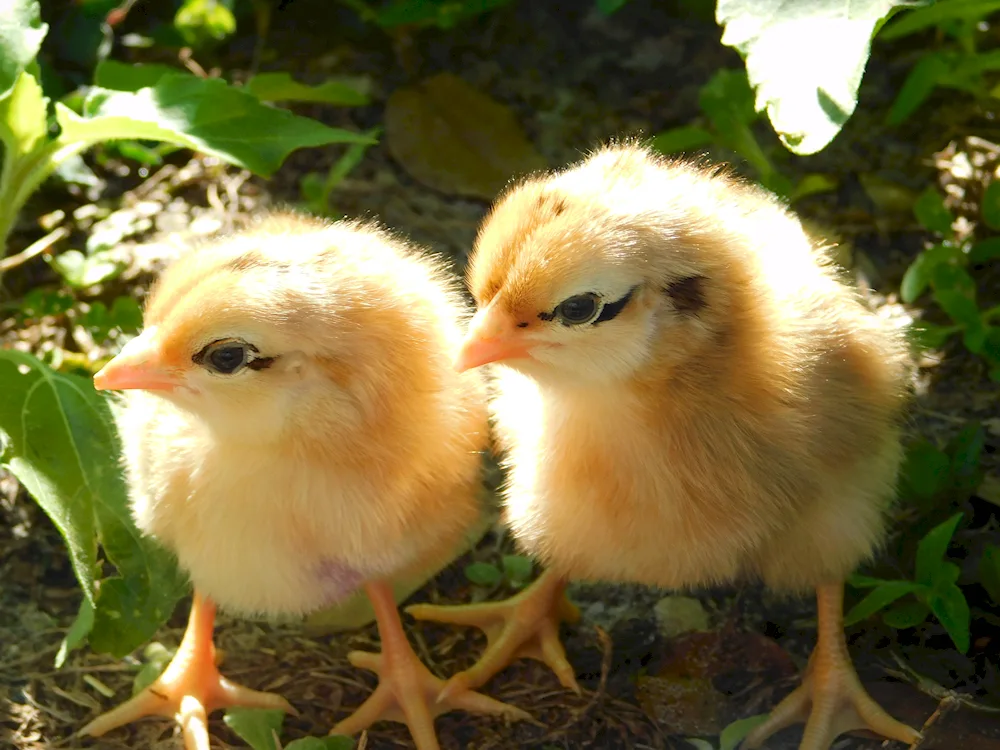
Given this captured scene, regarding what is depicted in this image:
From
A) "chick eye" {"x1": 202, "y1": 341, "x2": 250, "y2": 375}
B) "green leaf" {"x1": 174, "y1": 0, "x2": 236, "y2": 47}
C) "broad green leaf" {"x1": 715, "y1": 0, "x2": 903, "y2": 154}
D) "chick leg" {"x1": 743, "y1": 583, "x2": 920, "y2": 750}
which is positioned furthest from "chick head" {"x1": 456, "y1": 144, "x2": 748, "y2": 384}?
"green leaf" {"x1": 174, "y1": 0, "x2": 236, "y2": 47}

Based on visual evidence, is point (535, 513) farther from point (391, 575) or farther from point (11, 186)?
point (11, 186)

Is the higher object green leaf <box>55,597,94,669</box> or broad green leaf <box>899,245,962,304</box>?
broad green leaf <box>899,245,962,304</box>

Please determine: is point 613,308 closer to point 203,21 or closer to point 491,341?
point 491,341

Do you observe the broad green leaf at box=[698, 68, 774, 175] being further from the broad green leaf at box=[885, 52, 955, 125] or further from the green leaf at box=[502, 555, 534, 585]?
the green leaf at box=[502, 555, 534, 585]

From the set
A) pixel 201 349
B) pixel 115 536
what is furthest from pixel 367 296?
pixel 115 536

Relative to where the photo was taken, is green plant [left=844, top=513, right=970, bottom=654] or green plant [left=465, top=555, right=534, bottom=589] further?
green plant [left=465, top=555, right=534, bottom=589]

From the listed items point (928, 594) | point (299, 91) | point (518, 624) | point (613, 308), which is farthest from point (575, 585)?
point (299, 91)

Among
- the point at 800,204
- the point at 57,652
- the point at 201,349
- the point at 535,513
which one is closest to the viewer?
the point at 201,349

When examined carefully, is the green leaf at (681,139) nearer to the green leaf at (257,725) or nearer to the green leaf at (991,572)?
the green leaf at (991,572)
